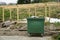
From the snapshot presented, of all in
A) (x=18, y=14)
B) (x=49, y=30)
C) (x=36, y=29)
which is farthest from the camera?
(x=18, y=14)

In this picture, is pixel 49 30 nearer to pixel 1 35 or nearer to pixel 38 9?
pixel 1 35

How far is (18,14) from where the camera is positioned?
18.5 metres

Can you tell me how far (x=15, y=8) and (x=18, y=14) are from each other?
96 centimetres

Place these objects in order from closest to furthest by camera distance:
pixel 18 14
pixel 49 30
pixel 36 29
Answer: pixel 36 29 → pixel 49 30 → pixel 18 14

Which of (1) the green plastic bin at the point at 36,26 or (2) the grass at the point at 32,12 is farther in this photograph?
(2) the grass at the point at 32,12

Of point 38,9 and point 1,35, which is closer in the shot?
point 1,35

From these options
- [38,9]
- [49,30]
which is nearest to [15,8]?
[38,9]

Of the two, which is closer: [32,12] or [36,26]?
[36,26]

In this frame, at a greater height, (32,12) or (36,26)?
(32,12)

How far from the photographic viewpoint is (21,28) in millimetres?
15273

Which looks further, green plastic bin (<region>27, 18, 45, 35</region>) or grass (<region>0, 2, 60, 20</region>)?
grass (<region>0, 2, 60, 20</region>)

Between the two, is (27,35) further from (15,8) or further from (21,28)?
(15,8)

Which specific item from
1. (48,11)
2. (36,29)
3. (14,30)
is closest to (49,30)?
(36,29)

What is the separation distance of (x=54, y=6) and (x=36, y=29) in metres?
6.59
